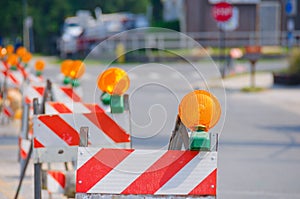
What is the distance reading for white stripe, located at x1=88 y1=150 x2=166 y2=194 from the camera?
18.4 feet

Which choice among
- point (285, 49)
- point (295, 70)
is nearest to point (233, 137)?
point (295, 70)

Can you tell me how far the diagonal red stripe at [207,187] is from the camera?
5586mm

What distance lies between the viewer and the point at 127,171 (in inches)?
221

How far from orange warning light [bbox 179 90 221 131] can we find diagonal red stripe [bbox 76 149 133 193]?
0.47 m

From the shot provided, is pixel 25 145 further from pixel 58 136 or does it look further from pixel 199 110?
pixel 199 110

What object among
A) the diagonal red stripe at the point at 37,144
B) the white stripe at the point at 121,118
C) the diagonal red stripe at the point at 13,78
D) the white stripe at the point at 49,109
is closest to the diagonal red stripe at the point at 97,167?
the white stripe at the point at 121,118

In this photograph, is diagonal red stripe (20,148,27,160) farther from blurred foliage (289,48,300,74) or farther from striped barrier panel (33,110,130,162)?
blurred foliage (289,48,300,74)

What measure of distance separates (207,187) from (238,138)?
10.3 meters

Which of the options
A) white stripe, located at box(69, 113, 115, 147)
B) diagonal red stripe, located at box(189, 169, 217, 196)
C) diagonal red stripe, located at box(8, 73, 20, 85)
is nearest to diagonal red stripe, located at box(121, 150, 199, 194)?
diagonal red stripe, located at box(189, 169, 217, 196)

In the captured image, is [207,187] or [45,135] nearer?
[207,187]

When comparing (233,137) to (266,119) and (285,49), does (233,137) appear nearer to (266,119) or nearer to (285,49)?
(266,119)

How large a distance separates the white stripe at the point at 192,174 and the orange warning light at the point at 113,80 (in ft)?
4.29

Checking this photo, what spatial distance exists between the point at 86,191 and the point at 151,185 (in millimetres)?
442

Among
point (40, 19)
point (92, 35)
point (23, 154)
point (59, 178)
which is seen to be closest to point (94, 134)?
point (59, 178)
